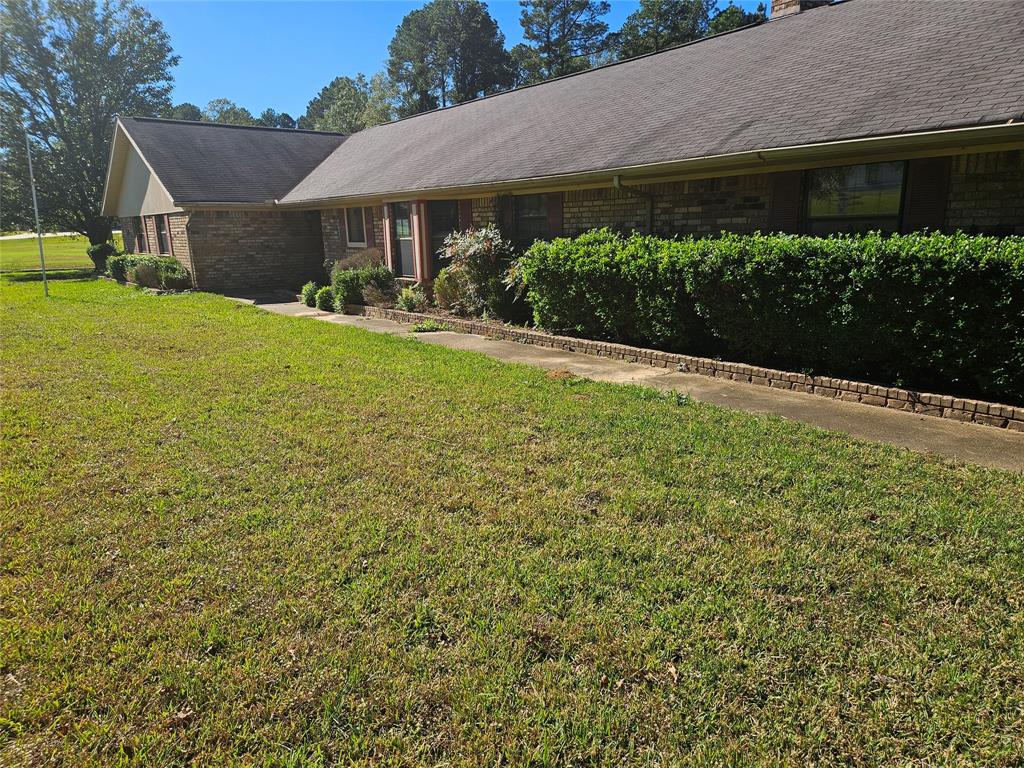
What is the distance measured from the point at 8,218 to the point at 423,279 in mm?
32415

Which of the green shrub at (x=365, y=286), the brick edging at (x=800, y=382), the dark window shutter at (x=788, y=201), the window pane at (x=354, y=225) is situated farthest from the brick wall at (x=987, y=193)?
the window pane at (x=354, y=225)

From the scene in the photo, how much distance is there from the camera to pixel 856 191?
27.5ft

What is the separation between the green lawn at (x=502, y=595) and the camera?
2467mm

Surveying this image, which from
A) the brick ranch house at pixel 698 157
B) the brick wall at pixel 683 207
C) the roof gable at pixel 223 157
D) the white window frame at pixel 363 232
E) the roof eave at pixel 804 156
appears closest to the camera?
the roof eave at pixel 804 156

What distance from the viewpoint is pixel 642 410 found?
641 cm

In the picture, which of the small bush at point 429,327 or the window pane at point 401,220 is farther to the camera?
the window pane at point 401,220

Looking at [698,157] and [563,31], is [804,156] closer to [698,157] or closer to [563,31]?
[698,157]

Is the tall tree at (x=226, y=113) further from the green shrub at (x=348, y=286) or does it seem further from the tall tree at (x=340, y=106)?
the green shrub at (x=348, y=286)

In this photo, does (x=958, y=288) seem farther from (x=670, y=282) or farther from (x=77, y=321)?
(x=77, y=321)

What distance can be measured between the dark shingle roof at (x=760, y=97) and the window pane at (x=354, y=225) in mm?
1217

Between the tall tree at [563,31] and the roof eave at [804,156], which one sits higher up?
the tall tree at [563,31]

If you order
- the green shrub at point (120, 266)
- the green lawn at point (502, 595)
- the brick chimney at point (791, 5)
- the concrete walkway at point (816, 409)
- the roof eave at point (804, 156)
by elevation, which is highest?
the brick chimney at point (791, 5)

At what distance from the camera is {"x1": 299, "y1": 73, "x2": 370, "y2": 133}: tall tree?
59.9 m

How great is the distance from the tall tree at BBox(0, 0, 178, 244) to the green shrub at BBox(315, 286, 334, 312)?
26.7m
